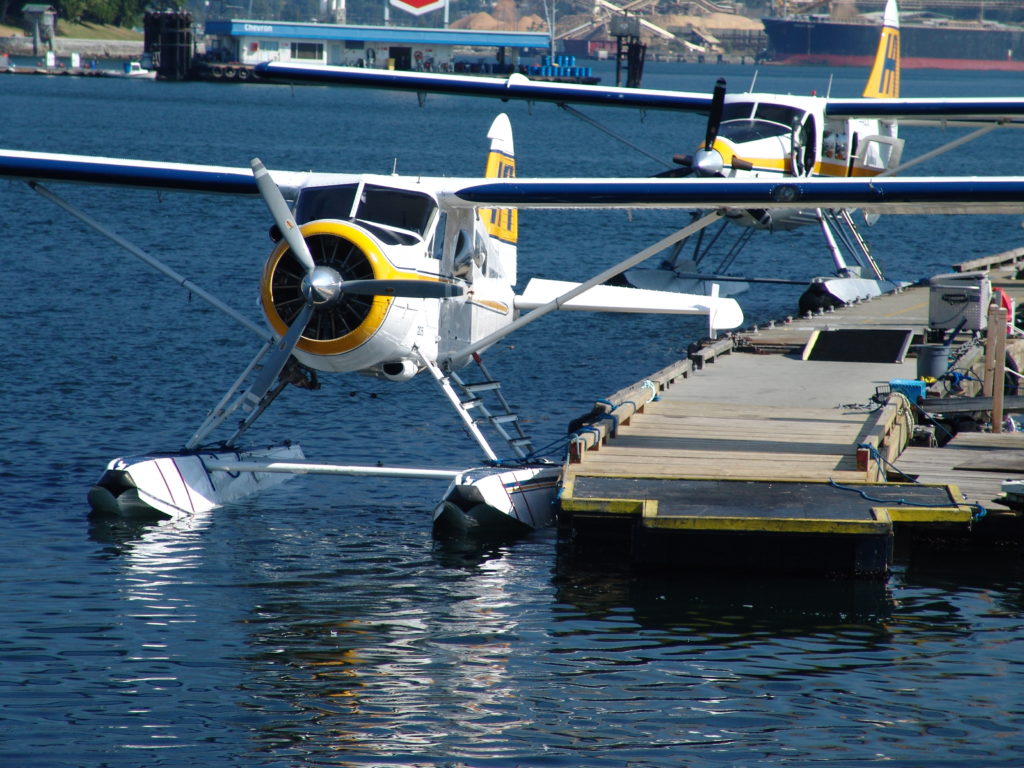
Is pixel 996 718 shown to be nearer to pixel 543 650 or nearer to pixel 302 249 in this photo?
pixel 543 650

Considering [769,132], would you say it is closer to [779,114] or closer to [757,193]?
[779,114]

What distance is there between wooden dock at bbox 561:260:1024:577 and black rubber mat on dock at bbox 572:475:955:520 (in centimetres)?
1

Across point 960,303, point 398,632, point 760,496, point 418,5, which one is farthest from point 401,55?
point 398,632

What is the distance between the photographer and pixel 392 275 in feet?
34.7

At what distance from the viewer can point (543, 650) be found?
8805mm

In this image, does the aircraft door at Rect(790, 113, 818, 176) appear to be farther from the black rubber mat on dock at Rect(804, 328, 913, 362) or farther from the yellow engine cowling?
the yellow engine cowling

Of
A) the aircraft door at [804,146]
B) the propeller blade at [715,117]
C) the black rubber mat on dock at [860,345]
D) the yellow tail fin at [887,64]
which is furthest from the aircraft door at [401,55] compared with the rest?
the black rubber mat on dock at [860,345]

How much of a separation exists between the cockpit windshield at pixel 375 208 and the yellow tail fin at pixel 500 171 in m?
2.22

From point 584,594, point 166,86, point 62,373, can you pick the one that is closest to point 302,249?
point 584,594

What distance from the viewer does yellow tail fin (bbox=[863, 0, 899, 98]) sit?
29939 mm

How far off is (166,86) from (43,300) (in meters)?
93.6

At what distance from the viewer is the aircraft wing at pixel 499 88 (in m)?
23.1

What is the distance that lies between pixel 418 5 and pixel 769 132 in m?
120

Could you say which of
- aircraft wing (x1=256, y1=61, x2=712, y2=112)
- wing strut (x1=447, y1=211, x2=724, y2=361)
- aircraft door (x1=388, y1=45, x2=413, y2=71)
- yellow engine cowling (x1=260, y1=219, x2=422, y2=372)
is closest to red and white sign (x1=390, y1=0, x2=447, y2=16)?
aircraft door (x1=388, y1=45, x2=413, y2=71)
